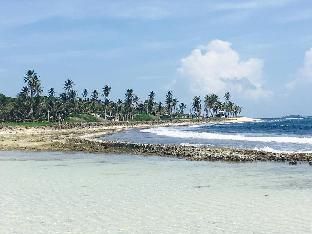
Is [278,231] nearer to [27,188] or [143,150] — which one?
[27,188]

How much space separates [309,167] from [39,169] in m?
15.9

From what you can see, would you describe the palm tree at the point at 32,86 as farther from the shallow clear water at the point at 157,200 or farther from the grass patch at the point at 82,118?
the shallow clear water at the point at 157,200

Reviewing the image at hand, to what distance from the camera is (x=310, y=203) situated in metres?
16.2

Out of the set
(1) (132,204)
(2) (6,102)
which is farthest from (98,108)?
(1) (132,204)

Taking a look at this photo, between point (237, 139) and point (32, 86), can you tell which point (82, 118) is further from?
point (237, 139)

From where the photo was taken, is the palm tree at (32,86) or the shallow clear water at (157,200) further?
the palm tree at (32,86)

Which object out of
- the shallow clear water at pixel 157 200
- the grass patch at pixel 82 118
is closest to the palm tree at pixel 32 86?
the grass patch at pixel 82 118

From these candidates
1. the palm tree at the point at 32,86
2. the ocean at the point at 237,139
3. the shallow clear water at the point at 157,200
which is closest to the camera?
the shallow clear water at the point at 157,200

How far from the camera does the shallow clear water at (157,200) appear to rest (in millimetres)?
13180

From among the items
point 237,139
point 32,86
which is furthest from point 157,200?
point 32,86

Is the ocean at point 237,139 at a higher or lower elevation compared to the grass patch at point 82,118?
lower

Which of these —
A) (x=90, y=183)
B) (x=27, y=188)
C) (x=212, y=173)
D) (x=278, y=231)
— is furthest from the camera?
(x=212, y=173)

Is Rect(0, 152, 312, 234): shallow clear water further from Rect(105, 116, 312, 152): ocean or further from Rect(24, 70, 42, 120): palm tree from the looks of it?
Rect(24, 70, 42, 120): palm tree

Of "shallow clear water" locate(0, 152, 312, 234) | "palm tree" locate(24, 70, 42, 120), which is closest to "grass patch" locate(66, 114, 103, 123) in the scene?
"palm tree" locate(24, 70, 42, 120)
